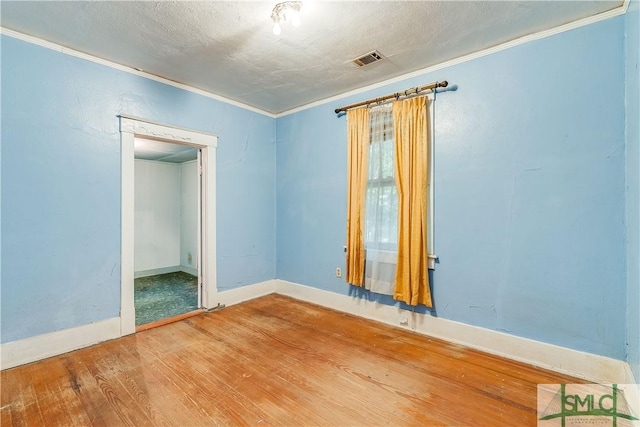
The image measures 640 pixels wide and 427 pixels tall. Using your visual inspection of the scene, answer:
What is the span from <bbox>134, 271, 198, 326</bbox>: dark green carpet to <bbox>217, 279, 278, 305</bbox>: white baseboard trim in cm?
38

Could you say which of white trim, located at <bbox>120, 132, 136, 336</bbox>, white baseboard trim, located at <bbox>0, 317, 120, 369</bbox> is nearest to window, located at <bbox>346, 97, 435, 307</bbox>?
white trim, located at <bbox>120, 132, 136, 336</bbox>

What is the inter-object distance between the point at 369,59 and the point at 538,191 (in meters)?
1.79

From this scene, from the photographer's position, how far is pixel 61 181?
2.30 meters

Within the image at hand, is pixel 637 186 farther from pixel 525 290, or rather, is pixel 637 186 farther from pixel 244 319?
pixel 244 319

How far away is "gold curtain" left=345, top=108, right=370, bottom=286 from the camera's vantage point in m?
3.00

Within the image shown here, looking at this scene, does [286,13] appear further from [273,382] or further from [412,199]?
[273,382]

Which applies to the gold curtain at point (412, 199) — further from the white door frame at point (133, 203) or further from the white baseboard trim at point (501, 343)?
the white door frame at point (133, 203)

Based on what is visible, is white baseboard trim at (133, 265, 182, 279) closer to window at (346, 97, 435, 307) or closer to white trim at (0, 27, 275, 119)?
white trim at (0, 27, 275, 119)

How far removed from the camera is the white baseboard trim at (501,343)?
1.90m

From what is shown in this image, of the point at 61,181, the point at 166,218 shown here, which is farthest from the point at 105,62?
the point at 166,218

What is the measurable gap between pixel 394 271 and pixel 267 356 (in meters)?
1.42

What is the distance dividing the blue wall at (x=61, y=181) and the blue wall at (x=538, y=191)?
2776 millimetres

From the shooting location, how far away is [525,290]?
2201 millimetres

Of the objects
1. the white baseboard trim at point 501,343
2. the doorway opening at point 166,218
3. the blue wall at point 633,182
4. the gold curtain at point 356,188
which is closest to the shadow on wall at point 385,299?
the white baseboard trim at point 501,343
